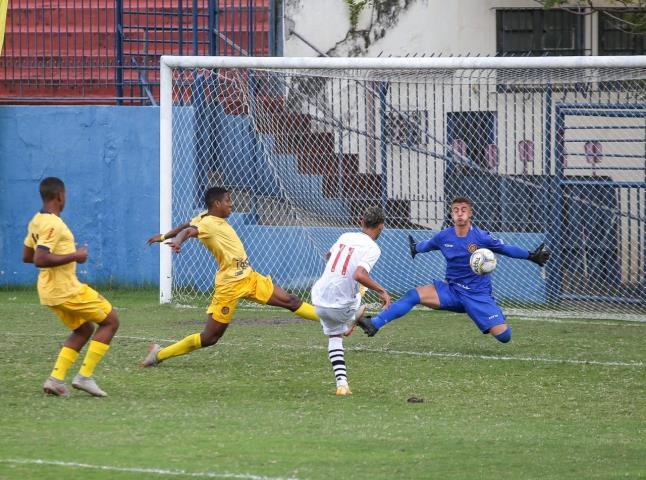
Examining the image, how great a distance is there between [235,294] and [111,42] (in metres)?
11.2

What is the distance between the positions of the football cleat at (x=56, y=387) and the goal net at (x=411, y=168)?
6.60 metres

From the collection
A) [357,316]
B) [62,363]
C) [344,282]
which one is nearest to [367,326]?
[357,316]

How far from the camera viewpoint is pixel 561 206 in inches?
635

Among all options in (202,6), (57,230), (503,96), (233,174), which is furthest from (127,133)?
(57,230)

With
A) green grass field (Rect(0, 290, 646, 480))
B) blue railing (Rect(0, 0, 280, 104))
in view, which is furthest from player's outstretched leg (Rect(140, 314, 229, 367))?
blue railing (Rect(0, 0, 280, 104))

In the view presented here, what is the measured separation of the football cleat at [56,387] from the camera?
29.9 feet

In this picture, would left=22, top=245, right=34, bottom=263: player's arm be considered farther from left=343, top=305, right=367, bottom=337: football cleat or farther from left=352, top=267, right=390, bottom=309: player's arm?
left=343, top=305, right=367, bottom=337: football cleat

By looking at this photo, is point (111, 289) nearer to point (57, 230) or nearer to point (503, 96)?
point (503, 96)

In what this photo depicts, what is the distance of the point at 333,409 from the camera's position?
28.8ft

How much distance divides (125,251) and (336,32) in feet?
16.6

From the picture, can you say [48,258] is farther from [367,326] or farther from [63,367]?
[367,326]

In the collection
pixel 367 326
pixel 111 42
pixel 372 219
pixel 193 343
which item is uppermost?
pixel 111 42

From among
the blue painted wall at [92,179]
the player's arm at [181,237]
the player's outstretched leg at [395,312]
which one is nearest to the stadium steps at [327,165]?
the blue painted wall at [92,179]

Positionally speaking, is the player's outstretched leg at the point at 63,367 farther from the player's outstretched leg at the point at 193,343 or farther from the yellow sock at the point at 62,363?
the player's outstretched leg at the point at 193,343
